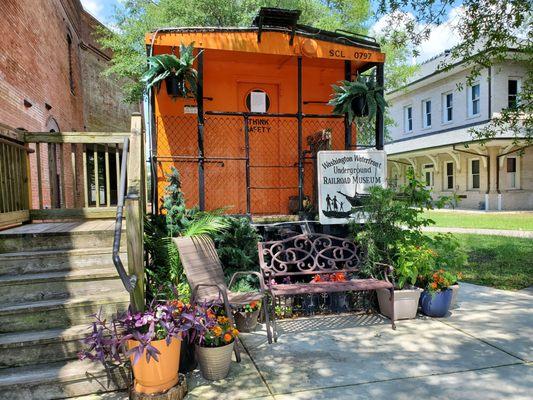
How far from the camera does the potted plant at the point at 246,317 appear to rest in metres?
4.11

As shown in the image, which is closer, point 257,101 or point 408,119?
point 257,101

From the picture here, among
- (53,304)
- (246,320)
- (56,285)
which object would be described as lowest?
(246,320)

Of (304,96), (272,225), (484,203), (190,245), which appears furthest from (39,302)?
(484,203)

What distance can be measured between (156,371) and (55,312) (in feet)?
3.96

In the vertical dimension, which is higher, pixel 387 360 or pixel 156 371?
pixel 156 371

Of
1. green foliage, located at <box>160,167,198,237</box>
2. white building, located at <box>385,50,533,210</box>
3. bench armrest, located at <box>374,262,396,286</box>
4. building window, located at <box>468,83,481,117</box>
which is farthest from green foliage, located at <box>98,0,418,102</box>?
bench armrest, located at <box>374,262,396,286</box>

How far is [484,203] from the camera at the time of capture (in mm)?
17625

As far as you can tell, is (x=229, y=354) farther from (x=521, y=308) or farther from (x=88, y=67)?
(x=88, y=67)

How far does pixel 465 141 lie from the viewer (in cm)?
1489

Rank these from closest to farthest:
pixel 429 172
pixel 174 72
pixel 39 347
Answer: pixel 39 347
pixel 174 72
pixel 429 172

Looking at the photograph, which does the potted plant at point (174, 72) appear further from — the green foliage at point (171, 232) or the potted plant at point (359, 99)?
the potted plant at point (359, 99)

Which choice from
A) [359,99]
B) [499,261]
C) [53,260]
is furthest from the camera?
[499,261]

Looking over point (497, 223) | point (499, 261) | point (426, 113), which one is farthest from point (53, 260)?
point (426, 113)

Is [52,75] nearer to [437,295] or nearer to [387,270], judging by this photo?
[387,270]
